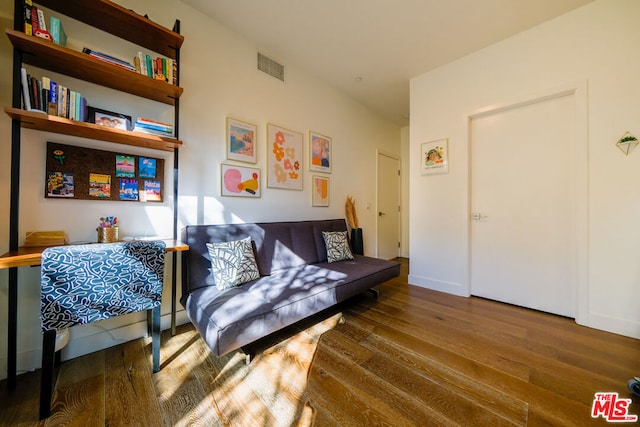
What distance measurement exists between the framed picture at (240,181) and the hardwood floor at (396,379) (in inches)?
52.7

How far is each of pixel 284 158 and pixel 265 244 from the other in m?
1.12

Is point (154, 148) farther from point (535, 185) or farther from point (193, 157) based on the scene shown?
point (535, 185)

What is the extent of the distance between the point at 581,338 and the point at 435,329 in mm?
1125

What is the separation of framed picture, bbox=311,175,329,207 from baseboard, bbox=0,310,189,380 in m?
2.08

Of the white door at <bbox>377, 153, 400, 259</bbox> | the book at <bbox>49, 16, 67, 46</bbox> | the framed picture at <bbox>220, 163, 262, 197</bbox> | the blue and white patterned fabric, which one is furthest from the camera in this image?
the white door at <bbox>377, 153, 400, 259</bbox>

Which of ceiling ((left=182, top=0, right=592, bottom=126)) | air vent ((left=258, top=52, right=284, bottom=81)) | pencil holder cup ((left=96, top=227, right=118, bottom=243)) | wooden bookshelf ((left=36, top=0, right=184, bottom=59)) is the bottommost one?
pencil holder cup ((left=96, top=227, right=118, bottom=243))

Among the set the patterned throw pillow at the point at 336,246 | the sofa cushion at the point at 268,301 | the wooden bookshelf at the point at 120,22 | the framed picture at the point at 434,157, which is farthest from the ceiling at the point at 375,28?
the sofa cushion at the point at 268,301

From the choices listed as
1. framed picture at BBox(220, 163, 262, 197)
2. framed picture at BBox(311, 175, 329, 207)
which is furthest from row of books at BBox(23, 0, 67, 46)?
framed picture at BBox(311, 175, 329, 207)

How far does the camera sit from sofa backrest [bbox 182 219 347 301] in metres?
1.90

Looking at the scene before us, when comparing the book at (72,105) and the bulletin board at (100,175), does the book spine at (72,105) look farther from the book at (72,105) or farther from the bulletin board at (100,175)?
the bulletin board at (100,175)

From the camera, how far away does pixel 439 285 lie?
9.75 feet

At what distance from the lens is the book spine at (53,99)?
4.63 ft

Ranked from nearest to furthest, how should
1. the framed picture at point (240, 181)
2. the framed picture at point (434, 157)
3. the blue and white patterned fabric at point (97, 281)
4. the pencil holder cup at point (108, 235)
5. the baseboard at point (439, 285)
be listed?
the blue and white patterned fabric at point (97, 281) → the pencil holder cup at point (108, 235) → the framed picture at point (240, 181) → the baseboard at point (439, 285) → the framed picture at point (434, 157)

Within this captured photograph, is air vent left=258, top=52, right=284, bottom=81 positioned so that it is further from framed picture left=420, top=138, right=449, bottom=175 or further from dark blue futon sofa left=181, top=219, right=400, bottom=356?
framed picture left=420, top=138, right=449, bottom=175
